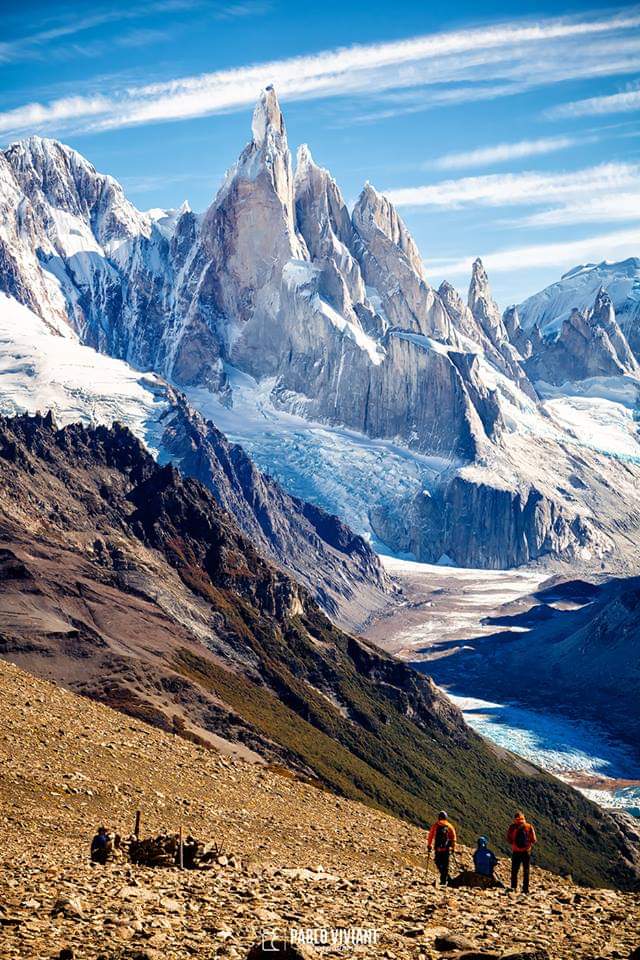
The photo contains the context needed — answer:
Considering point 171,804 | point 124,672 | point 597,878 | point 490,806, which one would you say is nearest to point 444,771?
point 490,806

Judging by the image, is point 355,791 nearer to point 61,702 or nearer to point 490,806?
point 490,806

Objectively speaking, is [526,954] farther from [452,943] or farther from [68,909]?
[68,909]

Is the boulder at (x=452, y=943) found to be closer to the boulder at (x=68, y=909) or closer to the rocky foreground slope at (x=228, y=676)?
the boulder at (x=68, y=909)

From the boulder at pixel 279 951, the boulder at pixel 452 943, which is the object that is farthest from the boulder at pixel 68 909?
the boulder at pixel 452 943

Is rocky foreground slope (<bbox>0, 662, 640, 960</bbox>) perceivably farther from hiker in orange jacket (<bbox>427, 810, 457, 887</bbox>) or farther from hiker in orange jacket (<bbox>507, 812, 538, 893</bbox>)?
hiker in orange jacket (<bbox>427, 810, 457, 887</bbox>)

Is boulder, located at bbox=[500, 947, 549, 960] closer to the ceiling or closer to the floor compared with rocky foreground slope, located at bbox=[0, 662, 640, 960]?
closer to the ceiling

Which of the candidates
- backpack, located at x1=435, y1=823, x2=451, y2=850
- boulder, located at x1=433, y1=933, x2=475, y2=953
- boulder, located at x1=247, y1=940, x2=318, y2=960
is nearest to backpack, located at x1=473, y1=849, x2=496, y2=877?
backpack, located at x1=435, y1=823, x2=451, y2=850
